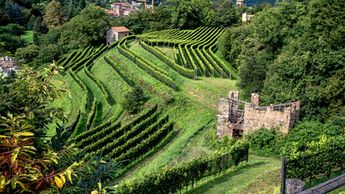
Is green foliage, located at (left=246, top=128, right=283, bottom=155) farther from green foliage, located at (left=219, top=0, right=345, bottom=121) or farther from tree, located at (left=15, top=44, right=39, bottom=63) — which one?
tree, located at (left=15, top=44, right=39, bottom=63)

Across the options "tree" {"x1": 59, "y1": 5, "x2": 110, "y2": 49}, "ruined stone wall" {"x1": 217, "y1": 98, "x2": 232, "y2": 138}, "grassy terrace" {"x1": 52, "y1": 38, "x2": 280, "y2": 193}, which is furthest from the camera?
"tree" {"x1": 59, "y1": 5, "x2": 110, "y2": 49}

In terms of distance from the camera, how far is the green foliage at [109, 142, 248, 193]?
16906mm

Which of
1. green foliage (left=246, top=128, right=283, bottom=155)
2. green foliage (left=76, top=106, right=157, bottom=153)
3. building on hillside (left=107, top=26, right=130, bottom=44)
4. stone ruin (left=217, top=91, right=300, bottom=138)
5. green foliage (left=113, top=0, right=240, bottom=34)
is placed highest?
green foliage (left=113, top=0, right=240, bottom=34)

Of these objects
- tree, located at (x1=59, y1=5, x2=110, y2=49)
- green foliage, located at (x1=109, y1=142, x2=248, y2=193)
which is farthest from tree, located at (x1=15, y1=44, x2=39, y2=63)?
green foliage, located at (x1=109, y1=142, x2=248, y2=193)

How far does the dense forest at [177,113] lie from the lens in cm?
646

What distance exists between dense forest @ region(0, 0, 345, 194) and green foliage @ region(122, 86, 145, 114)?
0.37 ft

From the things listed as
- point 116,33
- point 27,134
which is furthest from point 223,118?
point 116,33

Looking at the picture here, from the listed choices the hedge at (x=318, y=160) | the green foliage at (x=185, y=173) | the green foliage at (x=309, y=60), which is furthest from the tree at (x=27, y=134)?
the green foliage at (x=309, y=60)

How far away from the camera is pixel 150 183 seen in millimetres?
17188

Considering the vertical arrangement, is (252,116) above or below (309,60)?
below

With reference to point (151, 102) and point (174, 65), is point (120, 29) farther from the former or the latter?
point (151, 102)

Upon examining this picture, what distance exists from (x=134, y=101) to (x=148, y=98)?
4.42ft

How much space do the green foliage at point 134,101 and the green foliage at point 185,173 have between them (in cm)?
1342

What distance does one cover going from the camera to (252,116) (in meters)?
23.3
